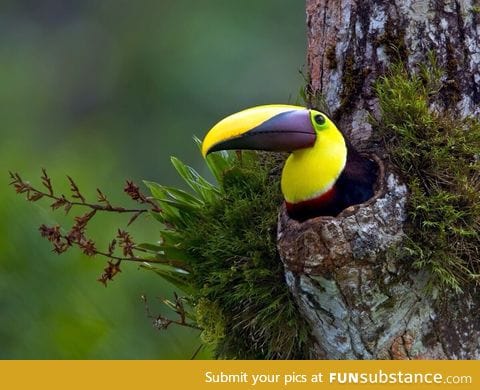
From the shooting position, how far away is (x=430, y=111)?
1.76 meters

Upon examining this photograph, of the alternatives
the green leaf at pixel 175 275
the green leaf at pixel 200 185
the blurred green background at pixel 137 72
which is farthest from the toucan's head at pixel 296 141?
the blurred green background at pixel 137 72

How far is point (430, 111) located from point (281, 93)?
3.63 meters

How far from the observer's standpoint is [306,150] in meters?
1.68

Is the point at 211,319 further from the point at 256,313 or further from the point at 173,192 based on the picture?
the point at 173,192

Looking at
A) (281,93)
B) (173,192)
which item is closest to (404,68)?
(173,192)

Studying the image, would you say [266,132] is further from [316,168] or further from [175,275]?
[175,275]

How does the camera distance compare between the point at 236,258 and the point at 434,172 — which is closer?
the point at 434,172

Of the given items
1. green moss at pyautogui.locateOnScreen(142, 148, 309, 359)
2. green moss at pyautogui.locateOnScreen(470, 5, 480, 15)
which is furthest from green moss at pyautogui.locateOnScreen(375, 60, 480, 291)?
green moss at pyautogui.locateOnScreen(142, 148, 309, 359)

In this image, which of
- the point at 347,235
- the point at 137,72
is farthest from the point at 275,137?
the point at 137,72

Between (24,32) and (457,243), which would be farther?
(24,32)

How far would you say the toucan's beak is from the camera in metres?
1.66

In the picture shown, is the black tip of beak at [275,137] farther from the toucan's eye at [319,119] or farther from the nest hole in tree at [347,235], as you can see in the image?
the nest hole in tree at [347,235]

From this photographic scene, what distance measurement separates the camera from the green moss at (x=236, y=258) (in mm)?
1772

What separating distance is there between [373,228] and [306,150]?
0.19 metres
